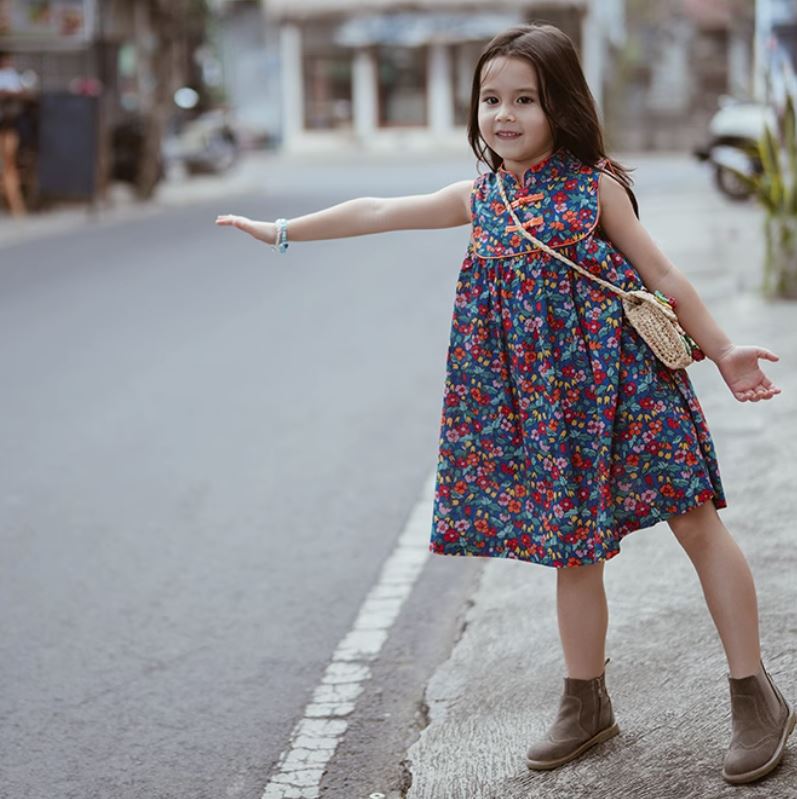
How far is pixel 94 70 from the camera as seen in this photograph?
88.4ft

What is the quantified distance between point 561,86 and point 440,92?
44.1 m

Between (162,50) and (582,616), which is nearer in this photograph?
(582,616)

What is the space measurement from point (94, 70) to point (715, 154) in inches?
462

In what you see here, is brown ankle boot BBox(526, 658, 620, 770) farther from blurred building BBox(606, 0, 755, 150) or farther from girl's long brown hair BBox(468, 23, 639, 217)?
blurred building BBox(606, 0, 755, 150)

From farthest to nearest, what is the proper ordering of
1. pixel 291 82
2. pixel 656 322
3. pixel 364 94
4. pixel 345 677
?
1. pixel 291 82
2. pixel 364 94
3. pixel 345 677
4. pixel 656 322

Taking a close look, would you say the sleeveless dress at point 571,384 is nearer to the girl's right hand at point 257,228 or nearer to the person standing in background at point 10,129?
the girl's right hand at point 257,228

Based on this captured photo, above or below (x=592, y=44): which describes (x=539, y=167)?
below

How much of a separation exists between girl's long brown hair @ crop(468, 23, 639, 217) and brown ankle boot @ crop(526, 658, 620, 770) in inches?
39.6

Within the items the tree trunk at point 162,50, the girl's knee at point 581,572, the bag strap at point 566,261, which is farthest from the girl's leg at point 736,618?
the tree trunk at point 162,50

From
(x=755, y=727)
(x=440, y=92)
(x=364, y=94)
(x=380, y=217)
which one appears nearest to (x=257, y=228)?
(x=380, y=217)

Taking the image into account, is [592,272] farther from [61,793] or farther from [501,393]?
[61,793]

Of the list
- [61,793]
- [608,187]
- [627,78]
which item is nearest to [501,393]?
[608,187]

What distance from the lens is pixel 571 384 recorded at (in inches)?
119

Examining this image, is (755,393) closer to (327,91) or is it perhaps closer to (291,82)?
(327,91)
